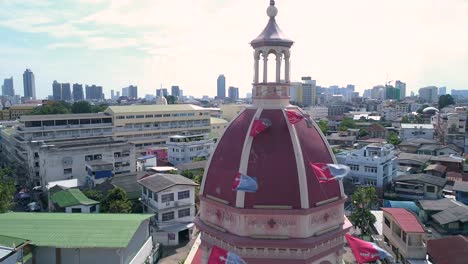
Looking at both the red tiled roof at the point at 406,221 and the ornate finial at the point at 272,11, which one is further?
the red tiled roof at the point at 406,221

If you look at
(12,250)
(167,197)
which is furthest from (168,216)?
(12,250)

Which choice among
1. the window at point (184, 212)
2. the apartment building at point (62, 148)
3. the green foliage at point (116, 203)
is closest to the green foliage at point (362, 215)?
the window at point (184, 212)

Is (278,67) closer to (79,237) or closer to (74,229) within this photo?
(79,237)

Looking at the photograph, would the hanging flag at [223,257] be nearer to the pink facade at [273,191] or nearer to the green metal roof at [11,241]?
the pink facade at [273,191]

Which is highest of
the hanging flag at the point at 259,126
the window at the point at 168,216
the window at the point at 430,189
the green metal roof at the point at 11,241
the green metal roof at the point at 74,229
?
the hanging flag at the point at 259,126

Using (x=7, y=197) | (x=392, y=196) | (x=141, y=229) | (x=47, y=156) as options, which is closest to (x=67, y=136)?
(x=47, y=156)

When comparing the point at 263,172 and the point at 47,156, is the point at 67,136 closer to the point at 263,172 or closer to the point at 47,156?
the point at 47,156
